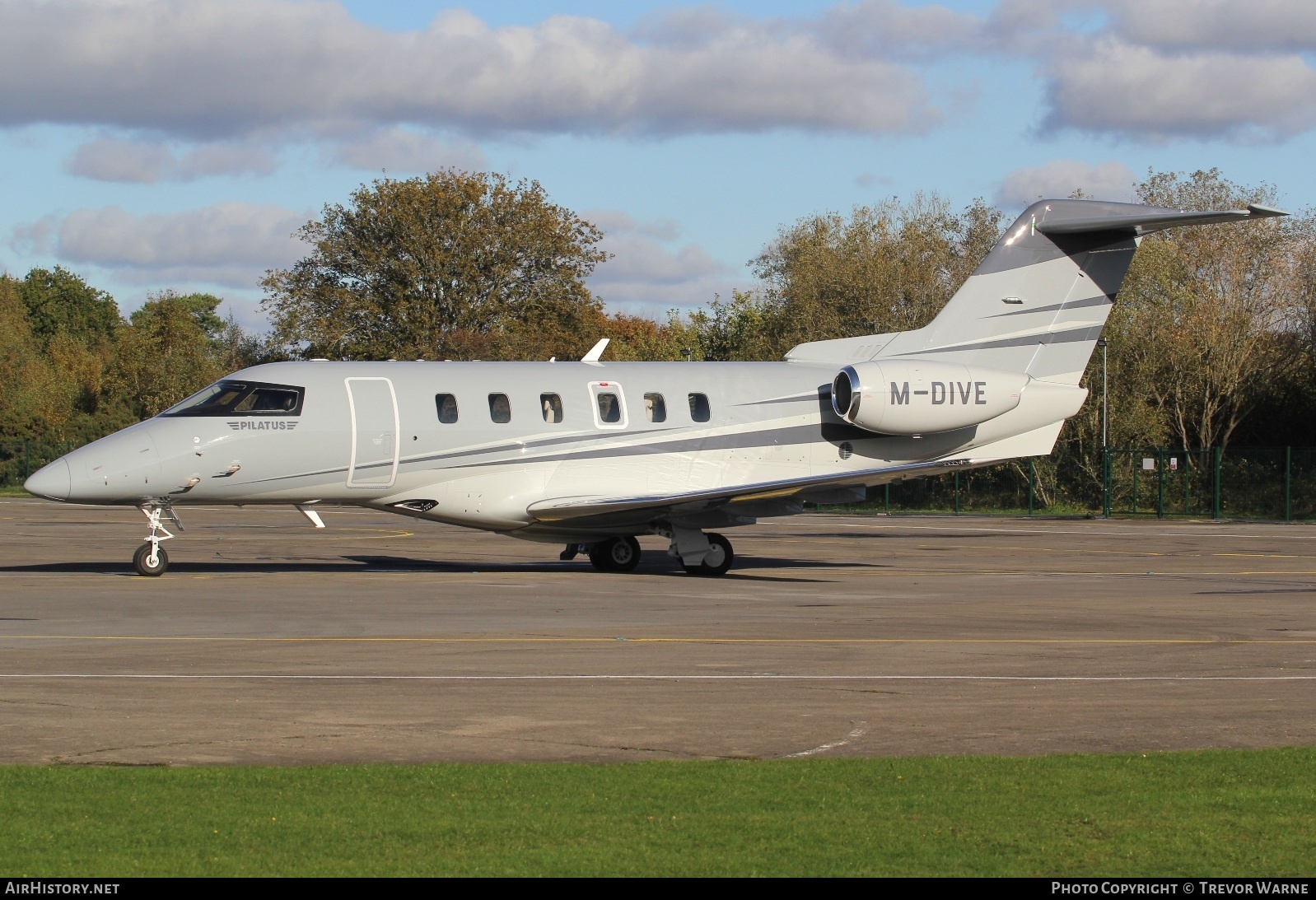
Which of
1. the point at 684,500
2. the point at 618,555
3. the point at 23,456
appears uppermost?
the point at 23,456

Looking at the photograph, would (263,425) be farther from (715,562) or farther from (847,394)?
(847,394)

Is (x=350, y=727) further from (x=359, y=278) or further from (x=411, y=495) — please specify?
(x=359, y=278)

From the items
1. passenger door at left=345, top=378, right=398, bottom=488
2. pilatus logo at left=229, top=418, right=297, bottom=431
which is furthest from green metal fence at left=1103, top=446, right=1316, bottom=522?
pilatus logo at left=229, top=418, right=297, bottom=431

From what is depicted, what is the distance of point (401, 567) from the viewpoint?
25750mm

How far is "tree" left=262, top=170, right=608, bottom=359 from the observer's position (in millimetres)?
71125

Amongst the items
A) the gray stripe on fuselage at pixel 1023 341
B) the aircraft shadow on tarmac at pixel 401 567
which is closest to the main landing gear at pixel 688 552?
the aircraft shadow on tarmac at pixel 401 567

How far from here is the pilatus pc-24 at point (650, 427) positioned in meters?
22.2

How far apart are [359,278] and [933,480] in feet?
105

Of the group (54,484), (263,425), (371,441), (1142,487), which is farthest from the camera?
(1142,487)

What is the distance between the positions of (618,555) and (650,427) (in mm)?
2447

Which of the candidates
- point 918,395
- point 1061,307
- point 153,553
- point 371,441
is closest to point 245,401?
point 371,441

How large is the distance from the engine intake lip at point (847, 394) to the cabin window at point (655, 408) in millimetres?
2935

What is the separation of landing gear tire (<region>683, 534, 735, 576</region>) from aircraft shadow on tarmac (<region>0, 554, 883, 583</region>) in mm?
165
